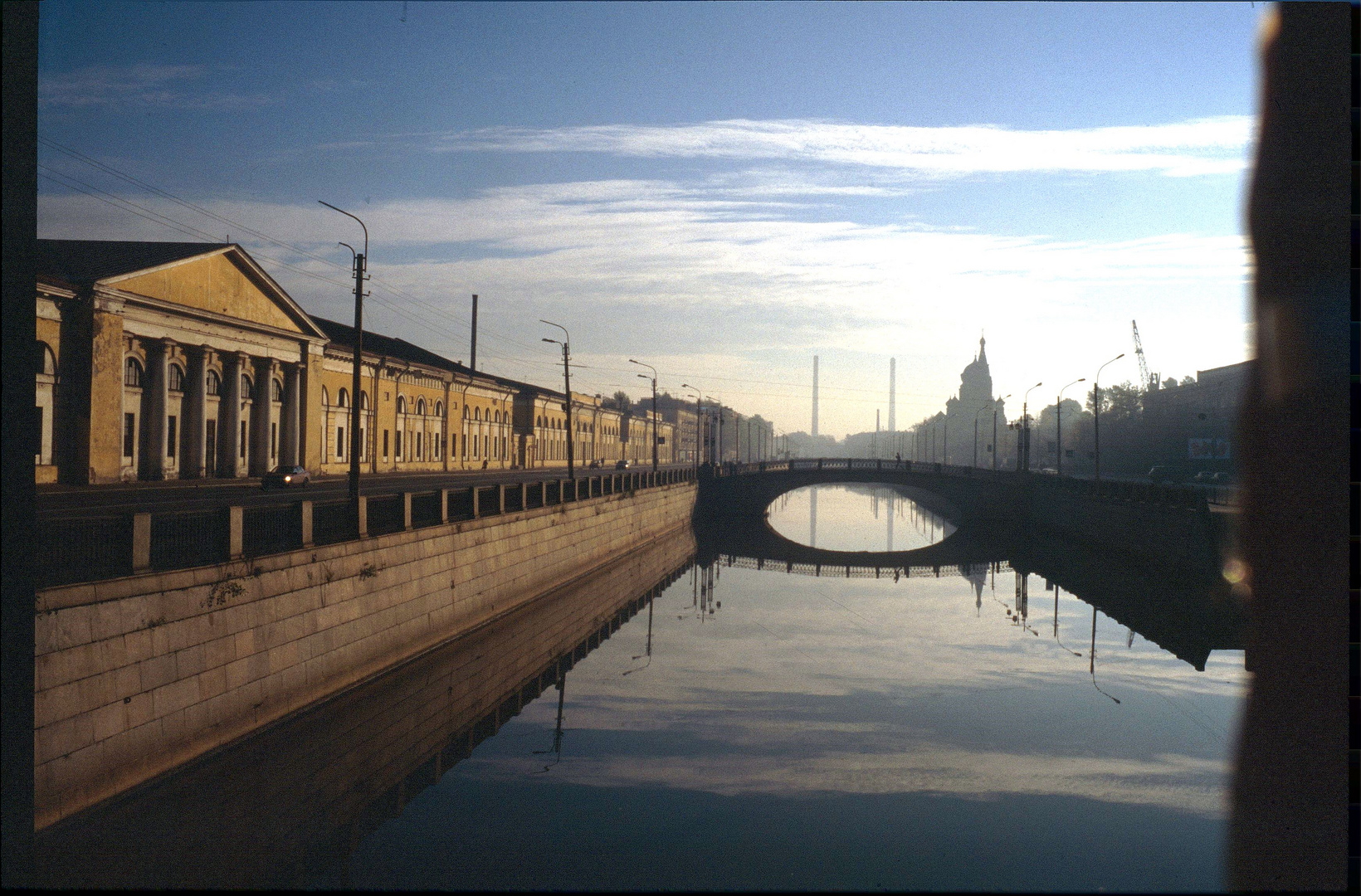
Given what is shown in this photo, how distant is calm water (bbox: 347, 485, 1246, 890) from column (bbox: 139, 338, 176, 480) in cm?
2678

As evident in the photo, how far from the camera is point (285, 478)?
44.2m

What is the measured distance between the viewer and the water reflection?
79.6m

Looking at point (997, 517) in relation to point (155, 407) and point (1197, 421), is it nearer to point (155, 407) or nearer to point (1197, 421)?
point (1197, 421)

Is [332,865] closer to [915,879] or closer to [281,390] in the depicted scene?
[915,879]

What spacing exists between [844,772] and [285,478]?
34.4 metres

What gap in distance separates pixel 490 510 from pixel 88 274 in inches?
869

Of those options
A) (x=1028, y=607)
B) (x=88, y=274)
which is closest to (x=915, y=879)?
(x=1028, y=607)

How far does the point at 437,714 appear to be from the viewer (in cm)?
2083

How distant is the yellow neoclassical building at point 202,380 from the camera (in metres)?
39.2

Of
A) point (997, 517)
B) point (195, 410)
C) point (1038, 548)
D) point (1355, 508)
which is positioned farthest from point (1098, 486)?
point (1355, 508)

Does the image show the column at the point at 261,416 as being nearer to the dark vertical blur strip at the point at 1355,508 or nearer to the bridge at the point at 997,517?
the bridge at the point at 997,517

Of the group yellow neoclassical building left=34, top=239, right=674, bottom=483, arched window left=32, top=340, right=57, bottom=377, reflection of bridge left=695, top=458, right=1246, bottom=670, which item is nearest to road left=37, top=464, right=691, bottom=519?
yellow neoclassical building left=34, top=239, right=674, bottom=483

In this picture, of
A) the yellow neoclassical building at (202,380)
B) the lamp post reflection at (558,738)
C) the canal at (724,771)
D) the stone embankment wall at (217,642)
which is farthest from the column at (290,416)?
the lamp post reflection at (558,738)

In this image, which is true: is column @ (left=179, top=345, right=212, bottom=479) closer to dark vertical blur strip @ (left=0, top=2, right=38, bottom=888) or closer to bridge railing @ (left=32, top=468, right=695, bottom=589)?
bridge railing @ (left=32, top=468, right=695, bottom=589)
